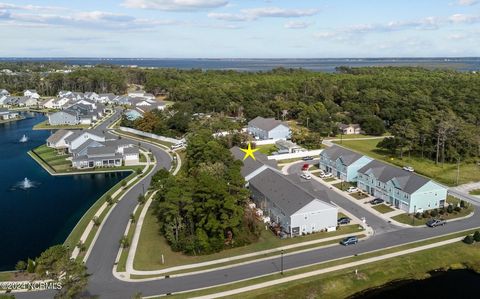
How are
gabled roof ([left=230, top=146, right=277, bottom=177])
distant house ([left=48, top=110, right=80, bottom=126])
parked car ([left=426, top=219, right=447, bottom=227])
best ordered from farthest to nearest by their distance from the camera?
distant house ([left=48, top=110, right=80, bottom=126])
gabled roof ([left=230, top=146, right=277, bottom=177])
parked car ([left=426, top=219, right=447, bottom=227])

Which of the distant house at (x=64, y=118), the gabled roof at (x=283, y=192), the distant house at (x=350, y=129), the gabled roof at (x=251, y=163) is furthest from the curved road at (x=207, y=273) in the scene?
the distant house at (x=64, y=118)

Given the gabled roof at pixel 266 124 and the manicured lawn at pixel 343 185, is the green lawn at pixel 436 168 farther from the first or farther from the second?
the gabled roof at pixel 266 124

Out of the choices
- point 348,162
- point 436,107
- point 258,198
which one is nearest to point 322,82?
point 436,107

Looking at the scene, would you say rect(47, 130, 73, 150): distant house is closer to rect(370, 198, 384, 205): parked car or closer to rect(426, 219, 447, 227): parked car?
rect(370, 198, 384, 205): parked car

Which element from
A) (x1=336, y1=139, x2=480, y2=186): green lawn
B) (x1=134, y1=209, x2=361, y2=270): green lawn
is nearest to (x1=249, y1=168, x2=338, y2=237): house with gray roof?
(x1=134, y1=209, x2=361, y2=270): green lawn

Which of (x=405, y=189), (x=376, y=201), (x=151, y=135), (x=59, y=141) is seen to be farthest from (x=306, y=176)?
(x=59, y=141)

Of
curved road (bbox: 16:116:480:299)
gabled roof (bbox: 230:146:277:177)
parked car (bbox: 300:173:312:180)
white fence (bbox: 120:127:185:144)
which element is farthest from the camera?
white fence (bbox: 120:127:185:144)

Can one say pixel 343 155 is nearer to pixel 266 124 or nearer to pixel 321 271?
pixel 321 271

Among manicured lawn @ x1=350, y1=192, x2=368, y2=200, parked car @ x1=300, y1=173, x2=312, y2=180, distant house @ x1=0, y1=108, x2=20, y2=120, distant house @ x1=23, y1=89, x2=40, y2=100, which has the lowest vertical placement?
manicured lawn @ x1=350, y1=192, x2=368, y2=200
